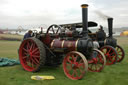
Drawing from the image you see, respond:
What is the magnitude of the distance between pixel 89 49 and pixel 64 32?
0.88m

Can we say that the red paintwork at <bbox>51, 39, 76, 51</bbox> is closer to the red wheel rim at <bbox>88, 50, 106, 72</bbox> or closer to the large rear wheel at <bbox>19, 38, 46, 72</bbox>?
the large rear wheel at <bbox>19, 38, 46, 72</bbox>

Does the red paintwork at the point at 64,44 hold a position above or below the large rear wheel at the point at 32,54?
above

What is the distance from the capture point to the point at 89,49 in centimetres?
457

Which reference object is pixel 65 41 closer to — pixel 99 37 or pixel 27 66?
pixel 27 66

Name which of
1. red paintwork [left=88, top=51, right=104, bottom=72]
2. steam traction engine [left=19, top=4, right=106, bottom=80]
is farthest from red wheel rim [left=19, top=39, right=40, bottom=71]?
red paintwork [left=88, top=51, right=104, bottom=72]

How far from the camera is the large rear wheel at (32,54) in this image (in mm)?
4575

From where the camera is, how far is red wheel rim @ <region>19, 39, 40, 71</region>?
15.9 feet

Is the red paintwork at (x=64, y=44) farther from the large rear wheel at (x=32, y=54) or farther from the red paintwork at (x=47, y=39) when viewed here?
the large rear wheel at (x=32, y=54)

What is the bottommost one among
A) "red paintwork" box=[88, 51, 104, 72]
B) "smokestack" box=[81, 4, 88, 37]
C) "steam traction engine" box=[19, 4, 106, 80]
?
"red paintwork" box=[88, 51, 104, 72]

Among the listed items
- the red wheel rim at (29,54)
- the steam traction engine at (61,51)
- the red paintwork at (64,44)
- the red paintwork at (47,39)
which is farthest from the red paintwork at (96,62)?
the red wheel rim at (29,54)

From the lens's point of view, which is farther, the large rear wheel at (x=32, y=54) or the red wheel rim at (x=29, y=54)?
the red wheel rim at (x=29, y=54)

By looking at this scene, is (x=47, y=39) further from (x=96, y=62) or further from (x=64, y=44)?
(x=96, y=62)

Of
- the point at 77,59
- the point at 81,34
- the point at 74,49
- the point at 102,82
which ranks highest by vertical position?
the point at 81,34

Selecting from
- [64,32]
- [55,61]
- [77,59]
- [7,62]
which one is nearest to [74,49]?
[77,59]
